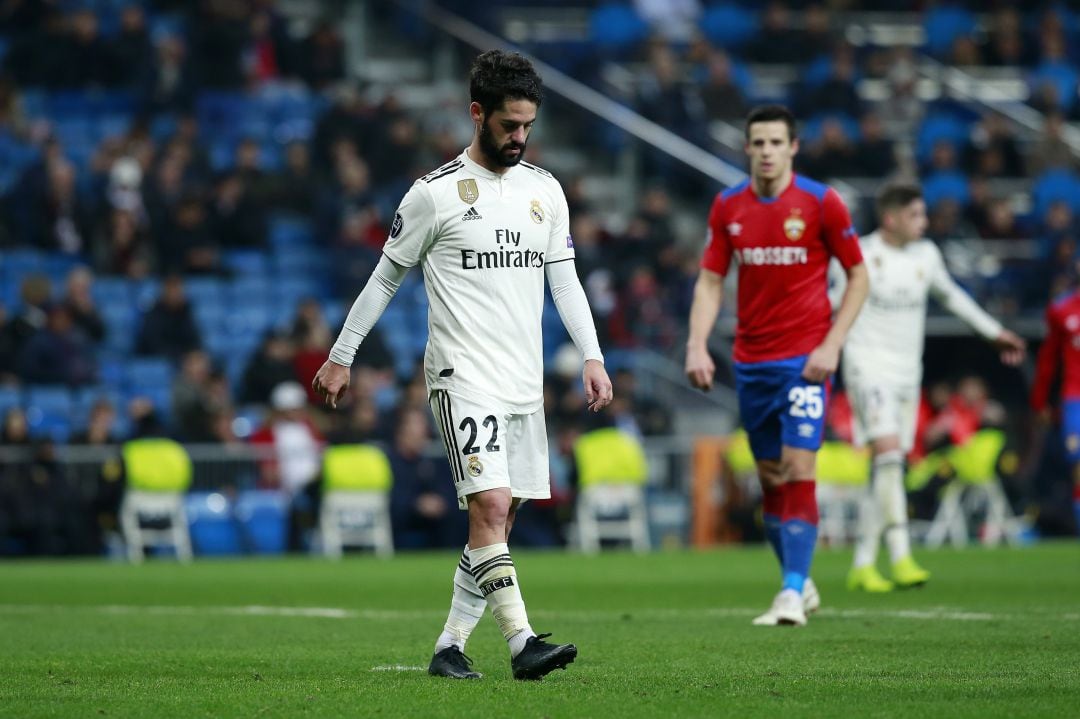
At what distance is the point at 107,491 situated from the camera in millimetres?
19719

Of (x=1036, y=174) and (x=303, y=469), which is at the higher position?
(x=1036, y=174)

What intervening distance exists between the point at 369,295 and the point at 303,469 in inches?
535

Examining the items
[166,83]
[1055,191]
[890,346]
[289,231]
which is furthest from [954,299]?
[166,83]

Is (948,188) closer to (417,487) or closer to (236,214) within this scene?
(417,487)

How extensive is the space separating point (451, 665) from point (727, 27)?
23.4 metres

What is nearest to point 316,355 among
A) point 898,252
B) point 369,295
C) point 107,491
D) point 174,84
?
point 107,491

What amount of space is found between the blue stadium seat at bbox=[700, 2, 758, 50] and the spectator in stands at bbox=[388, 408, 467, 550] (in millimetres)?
10645

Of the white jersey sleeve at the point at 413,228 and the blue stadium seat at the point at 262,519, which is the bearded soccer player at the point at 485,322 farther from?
the blue stadium seat at the point at 262,519

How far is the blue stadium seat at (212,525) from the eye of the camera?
67.7 feet

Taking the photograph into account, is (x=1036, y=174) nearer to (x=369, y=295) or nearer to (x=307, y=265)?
(x=307, y=265)

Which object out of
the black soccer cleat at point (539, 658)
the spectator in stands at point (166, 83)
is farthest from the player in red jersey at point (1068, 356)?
the spectator in stands at point (166, 83)

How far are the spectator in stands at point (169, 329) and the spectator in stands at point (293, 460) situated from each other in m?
1.55

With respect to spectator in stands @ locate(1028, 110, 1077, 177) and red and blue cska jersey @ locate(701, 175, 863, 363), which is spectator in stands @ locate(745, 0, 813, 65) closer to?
spectator in stands @ locate(1028, 110, 1077, 177)

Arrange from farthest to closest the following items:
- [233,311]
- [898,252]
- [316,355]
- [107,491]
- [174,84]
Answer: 1. [174,84]
2. [233,311]
3. [316,355]
4. [107,491]
5. [898,252]
